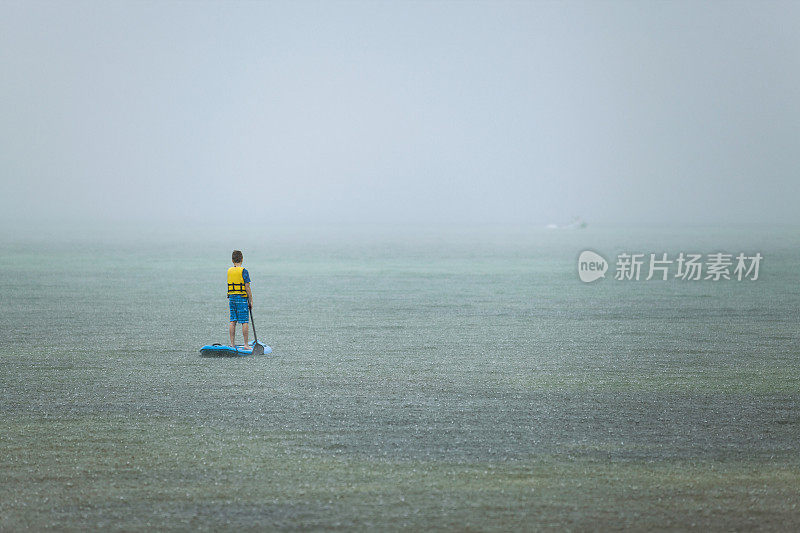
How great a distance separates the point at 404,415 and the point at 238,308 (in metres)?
2.75

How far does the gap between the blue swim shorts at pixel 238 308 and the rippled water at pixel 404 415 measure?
44 centimetres

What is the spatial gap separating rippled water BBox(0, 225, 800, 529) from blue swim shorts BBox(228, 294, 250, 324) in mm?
438

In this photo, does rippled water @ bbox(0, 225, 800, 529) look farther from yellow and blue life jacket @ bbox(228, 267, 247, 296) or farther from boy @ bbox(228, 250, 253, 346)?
yellow and blue life jacket @ bbox(228, 267, 247, 296)

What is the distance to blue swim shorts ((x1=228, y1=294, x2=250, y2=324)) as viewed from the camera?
7.86m

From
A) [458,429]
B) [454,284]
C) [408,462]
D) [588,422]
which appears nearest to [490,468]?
[408,462]

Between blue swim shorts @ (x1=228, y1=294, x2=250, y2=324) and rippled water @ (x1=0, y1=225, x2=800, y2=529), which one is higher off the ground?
blue swim shorts @ (x1=228, y1=294, x2=250, y2=324)

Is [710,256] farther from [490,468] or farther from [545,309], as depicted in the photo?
[490,468]

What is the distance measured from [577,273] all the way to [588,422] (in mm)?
12421

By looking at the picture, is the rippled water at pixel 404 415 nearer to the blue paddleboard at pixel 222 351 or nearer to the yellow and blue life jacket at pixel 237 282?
the blue paddleboard at pixel 222 351

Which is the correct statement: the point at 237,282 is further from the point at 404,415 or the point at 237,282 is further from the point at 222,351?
the point at 404,415

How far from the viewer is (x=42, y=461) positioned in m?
4.65

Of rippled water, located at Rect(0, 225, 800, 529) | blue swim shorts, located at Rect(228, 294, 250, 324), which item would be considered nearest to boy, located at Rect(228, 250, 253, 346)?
blue swim shorts, located at Rect(228, 294, 250, 324)

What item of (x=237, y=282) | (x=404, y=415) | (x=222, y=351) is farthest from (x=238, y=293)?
(x=404, y=415)

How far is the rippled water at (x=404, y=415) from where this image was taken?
402 centimetres
